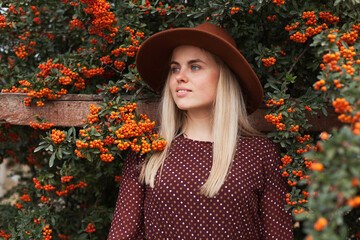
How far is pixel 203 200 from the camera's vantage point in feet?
6.56

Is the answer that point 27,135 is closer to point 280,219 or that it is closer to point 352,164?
point 280,219

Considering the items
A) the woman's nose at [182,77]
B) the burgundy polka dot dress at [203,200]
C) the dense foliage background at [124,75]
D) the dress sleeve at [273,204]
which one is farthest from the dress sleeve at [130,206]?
the dress sleeve at [273,204]

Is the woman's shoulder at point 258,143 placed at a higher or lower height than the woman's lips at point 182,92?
lower

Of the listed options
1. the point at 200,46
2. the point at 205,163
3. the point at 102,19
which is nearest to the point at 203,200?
the point at 205,163

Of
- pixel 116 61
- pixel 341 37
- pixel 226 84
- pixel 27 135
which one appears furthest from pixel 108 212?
pixel 341 37

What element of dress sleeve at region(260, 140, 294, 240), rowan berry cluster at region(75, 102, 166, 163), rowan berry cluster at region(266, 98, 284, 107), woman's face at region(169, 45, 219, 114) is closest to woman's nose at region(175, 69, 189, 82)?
woman's face at region(169, 45, 219, 114)

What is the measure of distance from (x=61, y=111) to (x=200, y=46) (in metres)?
0.90

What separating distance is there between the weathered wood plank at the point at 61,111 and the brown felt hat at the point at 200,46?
28 centimetres

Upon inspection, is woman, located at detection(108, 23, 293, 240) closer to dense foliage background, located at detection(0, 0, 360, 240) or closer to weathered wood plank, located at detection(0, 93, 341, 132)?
dense foliage background, located at detection(0, 0, 360, 240)

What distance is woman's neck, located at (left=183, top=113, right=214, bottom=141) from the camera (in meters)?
2.23

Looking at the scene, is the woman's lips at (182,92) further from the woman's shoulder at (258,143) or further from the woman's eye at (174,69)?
the woman's shoulder at (258,143)

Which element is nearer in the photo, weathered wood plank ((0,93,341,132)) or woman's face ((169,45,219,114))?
woman's face ((169,45,219,114))

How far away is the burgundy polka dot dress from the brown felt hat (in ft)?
1.00

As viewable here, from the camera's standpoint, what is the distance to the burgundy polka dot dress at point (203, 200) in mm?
2002
